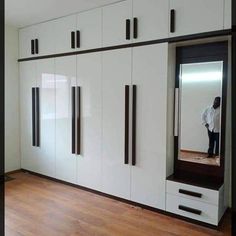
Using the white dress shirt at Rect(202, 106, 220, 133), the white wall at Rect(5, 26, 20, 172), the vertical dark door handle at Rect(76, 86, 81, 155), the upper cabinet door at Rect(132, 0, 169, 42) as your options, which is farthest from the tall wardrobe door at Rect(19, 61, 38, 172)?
the white dress shirt at Rect(202, 106, 220, 133)

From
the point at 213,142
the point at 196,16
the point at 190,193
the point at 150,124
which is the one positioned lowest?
the point at 190,193

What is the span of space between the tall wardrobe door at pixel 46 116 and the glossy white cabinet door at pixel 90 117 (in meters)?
0.64

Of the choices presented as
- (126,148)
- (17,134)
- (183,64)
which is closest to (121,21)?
(183,64)

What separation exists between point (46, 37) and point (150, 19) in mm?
1896

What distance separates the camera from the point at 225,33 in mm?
2461

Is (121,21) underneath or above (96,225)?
above

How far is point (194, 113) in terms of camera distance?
3.00 metres

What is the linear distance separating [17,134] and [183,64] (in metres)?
3.22

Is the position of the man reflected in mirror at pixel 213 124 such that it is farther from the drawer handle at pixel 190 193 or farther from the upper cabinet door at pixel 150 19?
the upper cabinet door at pixel 150 19

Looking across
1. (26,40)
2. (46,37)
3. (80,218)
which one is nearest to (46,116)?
(46,37)

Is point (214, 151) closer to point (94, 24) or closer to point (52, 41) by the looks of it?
point (94, 24)

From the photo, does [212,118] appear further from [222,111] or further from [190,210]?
[190,210]

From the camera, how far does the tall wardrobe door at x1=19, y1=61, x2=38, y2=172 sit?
4273mm

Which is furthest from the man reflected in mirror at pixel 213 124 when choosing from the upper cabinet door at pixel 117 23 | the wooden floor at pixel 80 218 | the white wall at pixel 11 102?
the white wall at pixel 11 102
